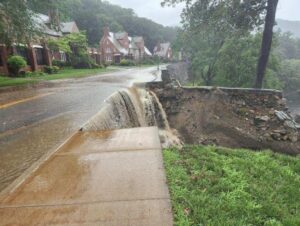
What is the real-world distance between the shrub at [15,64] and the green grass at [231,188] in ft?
58.7

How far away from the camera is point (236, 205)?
2.68 metres

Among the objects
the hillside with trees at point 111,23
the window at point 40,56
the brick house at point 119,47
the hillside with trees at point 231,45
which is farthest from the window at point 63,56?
the hillside with trees at point 111,23

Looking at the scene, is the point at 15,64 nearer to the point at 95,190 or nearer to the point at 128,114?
the point at 128,114

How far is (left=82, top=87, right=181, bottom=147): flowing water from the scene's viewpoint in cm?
567

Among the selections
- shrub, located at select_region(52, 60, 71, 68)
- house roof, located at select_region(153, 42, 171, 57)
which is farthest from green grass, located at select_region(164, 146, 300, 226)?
house roof, located at select_region(153, 42, 171, 57)

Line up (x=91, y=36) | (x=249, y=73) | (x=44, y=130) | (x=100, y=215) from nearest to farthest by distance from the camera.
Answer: (x=100, y=215) → (x=44, y=130) → (x=249, y=73) → (x=91, y=36)

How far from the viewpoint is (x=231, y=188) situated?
3.12m

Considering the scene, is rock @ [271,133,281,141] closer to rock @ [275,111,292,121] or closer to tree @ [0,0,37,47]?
rock @ [275,111,292,121]

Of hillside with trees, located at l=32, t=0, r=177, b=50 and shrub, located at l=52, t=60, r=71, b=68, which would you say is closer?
shrub, located at l=52, t=60, r=71, b=68

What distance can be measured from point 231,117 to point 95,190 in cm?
1106

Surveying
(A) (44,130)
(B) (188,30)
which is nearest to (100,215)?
(A) (44,130)

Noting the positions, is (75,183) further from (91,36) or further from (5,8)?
(91,36)

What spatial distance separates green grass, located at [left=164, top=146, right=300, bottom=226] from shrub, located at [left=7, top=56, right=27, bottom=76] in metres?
17.9

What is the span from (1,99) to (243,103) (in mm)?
11275
